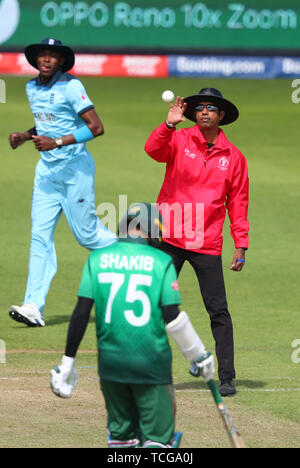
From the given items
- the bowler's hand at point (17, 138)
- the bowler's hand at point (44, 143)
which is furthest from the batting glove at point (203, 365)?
the bowler's hand at point (17, 138)

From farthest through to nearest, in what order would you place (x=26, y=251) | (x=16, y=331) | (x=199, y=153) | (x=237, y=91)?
(x=237, y=91)
(x=26, y=251)
(x=16, y=331)
(x=199, y=153)

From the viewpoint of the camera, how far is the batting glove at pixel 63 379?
19.0 ft

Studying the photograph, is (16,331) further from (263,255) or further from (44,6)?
(44,6)

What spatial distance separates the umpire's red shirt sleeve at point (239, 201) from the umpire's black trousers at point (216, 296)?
0.30 metres

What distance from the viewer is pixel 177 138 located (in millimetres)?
8859

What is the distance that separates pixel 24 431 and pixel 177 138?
113 inches

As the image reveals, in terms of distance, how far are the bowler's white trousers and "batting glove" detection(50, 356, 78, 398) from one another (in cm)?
433

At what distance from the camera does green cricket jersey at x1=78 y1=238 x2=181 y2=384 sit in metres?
5.77

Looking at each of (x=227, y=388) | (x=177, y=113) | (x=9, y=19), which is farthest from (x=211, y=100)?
(x=9, y=19)

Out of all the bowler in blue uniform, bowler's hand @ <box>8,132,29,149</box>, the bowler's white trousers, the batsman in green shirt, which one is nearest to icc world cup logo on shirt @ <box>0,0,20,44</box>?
the bowler in blue uniform

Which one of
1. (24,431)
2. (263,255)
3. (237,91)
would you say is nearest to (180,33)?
(237,91)

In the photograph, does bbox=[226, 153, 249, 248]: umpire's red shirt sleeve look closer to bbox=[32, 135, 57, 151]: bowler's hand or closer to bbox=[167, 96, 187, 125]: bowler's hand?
bbox=[167, 96, 187, 125]: bowler's hand

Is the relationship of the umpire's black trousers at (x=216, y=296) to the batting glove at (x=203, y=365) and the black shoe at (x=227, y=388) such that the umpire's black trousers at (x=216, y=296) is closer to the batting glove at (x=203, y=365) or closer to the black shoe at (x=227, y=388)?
the black shoe at (x=227, y=388)
